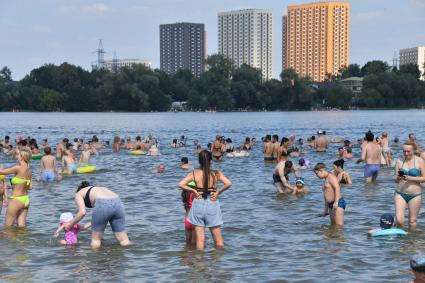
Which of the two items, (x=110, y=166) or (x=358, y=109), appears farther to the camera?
(x=358, y=109)

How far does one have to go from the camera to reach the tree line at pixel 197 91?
140m

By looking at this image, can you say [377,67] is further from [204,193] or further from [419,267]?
[419,267]

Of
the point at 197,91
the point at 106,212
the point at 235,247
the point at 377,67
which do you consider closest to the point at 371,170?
the point at 235,247

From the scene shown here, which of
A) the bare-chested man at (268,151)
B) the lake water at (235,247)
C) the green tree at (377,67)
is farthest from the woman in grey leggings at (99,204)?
the green tree at (377,67)

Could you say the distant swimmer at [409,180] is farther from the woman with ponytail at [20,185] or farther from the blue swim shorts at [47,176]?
the blue swim shorts at [47,176]

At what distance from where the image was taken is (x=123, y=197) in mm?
20375

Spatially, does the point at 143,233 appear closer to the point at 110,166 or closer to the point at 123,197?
the point at 123,197

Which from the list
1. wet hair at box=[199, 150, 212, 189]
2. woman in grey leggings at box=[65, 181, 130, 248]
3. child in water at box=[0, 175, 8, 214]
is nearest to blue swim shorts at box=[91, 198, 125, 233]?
woman in grey leggings at box=[65, 181, 130, 248]

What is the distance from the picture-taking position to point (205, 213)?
35.5ft

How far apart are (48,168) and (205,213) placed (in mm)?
12176

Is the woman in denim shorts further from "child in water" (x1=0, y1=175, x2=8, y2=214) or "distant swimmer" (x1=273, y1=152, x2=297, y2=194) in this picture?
"distant swimmer" (x1=273, y1=152, x2=297, y2=194)

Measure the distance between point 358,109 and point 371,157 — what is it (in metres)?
148

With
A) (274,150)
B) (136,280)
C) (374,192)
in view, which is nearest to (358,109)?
(274,150)

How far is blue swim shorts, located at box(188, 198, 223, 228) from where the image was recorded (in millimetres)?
10758
